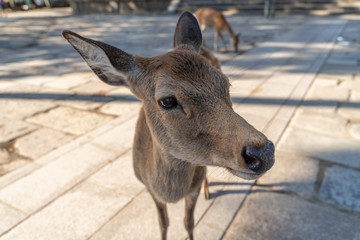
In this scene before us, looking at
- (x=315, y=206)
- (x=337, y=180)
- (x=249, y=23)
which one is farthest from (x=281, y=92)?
(x=249, y=23)

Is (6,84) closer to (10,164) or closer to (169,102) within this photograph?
(10,164)

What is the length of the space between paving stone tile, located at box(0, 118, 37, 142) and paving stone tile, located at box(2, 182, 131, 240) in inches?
83.7

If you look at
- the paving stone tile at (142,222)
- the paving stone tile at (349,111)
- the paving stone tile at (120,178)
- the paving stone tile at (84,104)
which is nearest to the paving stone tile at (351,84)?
the paving stone tile at (349,111)

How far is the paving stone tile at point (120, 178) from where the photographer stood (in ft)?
10.4

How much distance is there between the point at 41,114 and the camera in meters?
5.20

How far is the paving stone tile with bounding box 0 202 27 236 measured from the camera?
270 centimetres

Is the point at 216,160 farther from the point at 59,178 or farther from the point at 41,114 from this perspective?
the point at 41,114

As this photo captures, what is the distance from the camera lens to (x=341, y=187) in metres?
3.05

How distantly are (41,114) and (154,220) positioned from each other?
372 centimetres

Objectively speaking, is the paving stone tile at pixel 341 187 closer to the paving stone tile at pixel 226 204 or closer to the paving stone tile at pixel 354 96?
the paving stone tile at pixel 226 204

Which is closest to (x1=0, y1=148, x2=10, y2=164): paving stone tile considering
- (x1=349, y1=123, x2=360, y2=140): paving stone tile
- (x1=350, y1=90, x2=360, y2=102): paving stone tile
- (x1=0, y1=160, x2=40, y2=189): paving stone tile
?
(x1=0, y1=160, x2=40, y2=189): paving stone tile

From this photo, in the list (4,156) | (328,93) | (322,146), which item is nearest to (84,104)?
(4,156)

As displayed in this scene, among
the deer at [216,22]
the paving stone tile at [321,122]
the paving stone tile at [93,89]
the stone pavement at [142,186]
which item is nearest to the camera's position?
the stone pavement at [142,186]

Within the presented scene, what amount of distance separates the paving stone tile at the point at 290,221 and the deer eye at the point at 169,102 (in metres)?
1.61
